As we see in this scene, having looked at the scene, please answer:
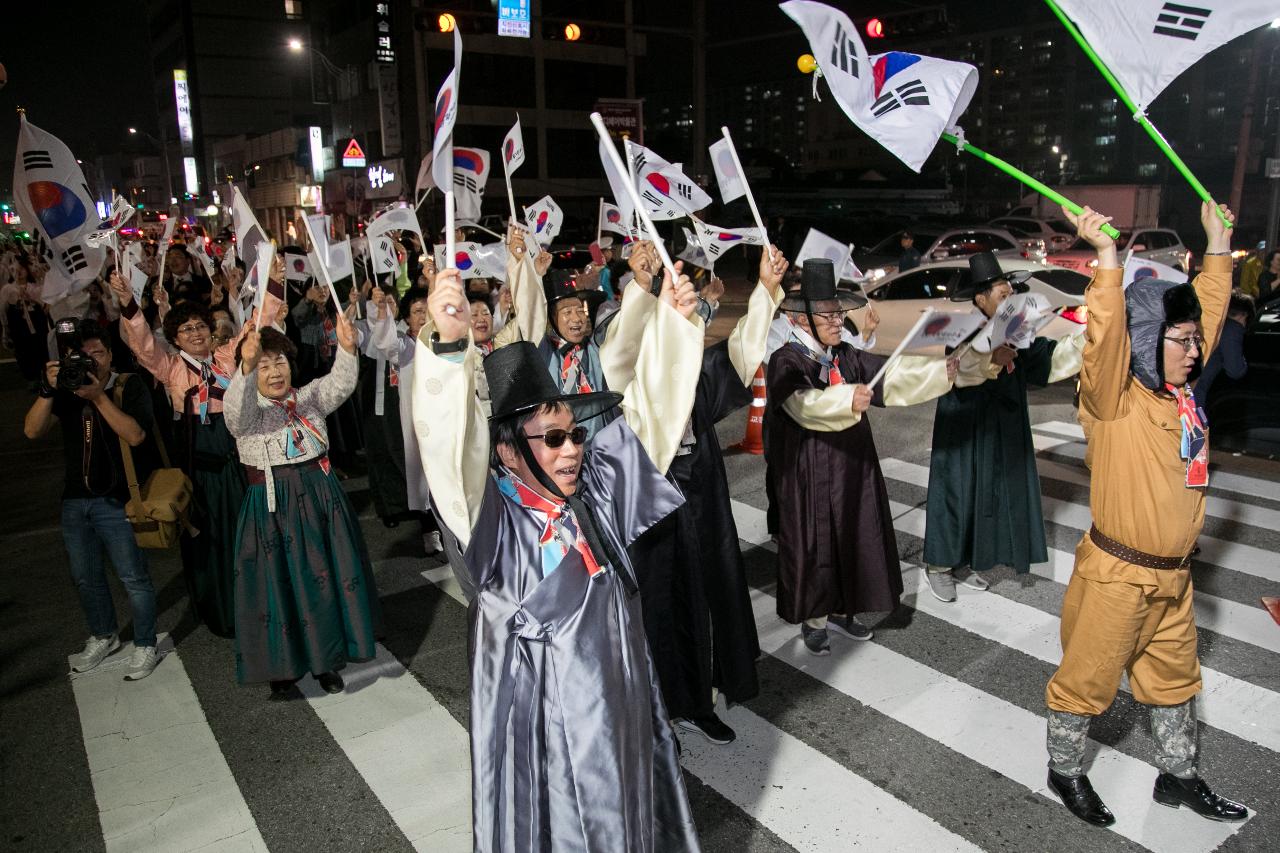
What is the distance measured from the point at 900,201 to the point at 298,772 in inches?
1929

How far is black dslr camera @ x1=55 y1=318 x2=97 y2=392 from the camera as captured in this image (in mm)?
4348

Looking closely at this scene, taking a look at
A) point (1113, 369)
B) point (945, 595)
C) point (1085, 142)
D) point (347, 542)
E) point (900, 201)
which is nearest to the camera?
point (1113, 369)

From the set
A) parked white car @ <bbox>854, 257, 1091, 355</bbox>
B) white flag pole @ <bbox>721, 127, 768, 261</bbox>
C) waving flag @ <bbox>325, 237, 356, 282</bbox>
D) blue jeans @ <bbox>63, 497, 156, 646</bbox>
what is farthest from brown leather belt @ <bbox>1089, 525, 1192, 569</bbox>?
parked white car @ <bbox>854, 257, 1091, 355</bbox>

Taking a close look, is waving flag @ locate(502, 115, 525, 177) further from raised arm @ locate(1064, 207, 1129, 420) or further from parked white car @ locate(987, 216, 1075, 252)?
parked white car @ locate(987, 216, 1075, 252)

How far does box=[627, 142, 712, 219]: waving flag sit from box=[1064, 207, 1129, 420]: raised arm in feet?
10.7

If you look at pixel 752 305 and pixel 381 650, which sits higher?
pixel 752 305

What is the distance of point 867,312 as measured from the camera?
224 inches

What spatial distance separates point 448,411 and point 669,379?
93 cm

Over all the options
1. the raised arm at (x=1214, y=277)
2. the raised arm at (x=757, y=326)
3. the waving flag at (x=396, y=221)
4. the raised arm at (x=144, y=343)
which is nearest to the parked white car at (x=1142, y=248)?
the waving flag at (x=396, y=221)

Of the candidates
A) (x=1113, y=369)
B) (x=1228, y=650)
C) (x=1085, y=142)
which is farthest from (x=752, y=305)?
(x=1085, y=142)

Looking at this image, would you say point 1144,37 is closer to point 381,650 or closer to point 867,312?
point 867,312

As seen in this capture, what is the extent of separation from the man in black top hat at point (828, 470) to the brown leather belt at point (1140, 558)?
124 centimetres

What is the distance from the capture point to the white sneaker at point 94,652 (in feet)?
16.6

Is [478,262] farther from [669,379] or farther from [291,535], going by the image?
[669,379]
